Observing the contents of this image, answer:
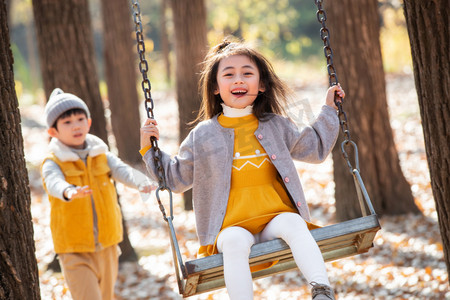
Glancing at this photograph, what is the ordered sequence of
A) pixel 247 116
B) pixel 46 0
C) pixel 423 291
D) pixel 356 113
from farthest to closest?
pixel 356 113
pixel 46 0
pixel 423 291
pixel 247 116

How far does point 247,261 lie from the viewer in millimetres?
2842

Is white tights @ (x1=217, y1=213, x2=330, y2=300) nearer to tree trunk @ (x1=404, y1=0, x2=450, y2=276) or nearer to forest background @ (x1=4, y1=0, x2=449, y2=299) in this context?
tree trunk @ (x1=404, y1=0, x2=450, y2=276)

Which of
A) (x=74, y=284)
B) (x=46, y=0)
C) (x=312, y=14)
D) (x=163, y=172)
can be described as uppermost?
(x=312, y=14)

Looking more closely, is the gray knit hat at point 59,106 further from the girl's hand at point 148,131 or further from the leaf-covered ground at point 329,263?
the leaf-covered ground at point 329,263

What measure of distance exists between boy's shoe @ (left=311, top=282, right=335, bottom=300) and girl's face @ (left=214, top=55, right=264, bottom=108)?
110 centimetres

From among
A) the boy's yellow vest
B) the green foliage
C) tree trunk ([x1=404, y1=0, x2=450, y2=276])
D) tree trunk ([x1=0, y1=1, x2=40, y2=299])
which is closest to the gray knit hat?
the boy's yellow vest

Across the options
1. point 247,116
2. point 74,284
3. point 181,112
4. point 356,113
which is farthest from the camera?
point 181,112

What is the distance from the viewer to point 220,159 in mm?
3211

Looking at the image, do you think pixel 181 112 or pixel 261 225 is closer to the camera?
pixel 261 225

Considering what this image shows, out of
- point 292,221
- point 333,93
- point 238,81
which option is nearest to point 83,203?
point 238,81

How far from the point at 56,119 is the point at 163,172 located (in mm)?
1193

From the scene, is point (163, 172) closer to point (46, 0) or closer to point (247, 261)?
point (247, 261)

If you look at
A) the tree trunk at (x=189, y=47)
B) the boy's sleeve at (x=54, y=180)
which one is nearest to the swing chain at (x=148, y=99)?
the boy's sleeve at (x=54, y=180)

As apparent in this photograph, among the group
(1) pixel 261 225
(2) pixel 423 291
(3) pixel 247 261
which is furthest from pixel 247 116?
(2) pixel 423 291
